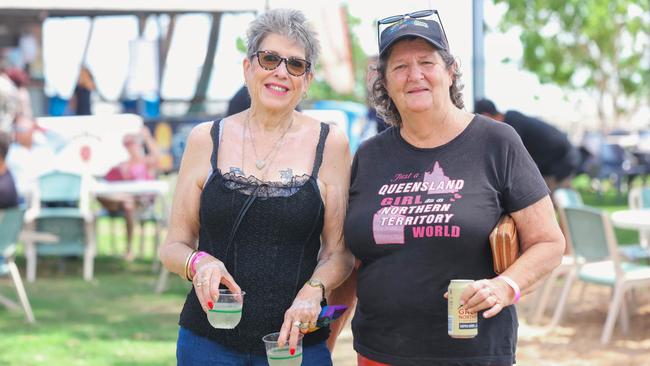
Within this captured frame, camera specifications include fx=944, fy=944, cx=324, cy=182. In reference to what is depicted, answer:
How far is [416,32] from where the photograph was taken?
2.63 m

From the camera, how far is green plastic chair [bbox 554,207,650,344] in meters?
6.81

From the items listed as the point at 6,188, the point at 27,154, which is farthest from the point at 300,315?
the point at 27,154

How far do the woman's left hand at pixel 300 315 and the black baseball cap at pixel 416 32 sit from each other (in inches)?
28.6

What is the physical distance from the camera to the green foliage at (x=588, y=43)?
3005cm

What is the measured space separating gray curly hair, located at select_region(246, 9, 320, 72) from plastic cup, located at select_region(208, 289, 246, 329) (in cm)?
73

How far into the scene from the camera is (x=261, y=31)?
2799 mm

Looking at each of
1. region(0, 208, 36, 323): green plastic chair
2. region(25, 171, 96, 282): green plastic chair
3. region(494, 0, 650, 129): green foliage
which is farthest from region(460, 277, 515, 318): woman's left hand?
region(494, 0, 650, 129): green foliage

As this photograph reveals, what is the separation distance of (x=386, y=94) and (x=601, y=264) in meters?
5.06

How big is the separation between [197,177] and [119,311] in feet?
18.5

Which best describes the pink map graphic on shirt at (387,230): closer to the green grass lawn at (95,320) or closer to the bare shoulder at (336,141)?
the bare shoulder at (336,141)

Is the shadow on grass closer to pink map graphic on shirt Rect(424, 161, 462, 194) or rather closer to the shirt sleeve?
pink map graphic on shirt Rect(424, 161, 462, 194)

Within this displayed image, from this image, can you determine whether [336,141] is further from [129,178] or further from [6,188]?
[129,178]

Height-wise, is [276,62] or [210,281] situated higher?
[276,62]

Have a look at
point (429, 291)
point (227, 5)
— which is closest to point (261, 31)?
point (429, 291)
